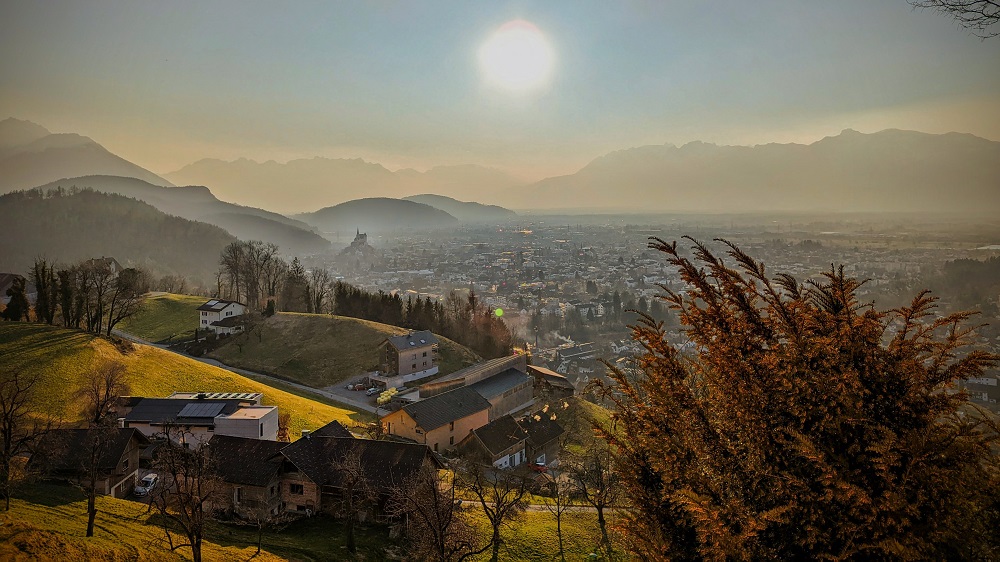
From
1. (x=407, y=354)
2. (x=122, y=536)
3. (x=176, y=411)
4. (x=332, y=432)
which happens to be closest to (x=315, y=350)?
(x=407, y=354)

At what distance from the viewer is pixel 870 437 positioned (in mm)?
5750

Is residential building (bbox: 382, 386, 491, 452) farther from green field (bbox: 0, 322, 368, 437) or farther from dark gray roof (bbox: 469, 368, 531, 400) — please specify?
green field (bbox: 0, 322, 368, 437)

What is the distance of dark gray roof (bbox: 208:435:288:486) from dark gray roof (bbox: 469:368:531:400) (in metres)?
23.9

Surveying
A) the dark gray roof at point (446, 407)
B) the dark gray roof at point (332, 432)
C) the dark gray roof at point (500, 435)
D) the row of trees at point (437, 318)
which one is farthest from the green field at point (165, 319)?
the dark gray roof at point (500, 435)

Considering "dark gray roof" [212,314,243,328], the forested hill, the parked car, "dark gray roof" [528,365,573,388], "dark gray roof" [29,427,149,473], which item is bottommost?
"dark gray roof" [528,365,573,388]

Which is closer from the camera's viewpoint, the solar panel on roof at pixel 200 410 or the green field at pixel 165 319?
the solar panel on roof at pixel 200 410

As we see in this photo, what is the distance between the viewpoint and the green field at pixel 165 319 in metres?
68.5

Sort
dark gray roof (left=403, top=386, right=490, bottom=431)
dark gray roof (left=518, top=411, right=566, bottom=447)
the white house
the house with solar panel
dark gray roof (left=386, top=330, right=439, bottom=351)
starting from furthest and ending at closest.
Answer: the white house
dark gray roof (left=386, top=330, right=439, bottom=351)
dark gray roof (left=518, top=411, right=566, bottom=447)
dark gray roof (left=403, top=386, right=490, bottom=431)
the house with solar panel

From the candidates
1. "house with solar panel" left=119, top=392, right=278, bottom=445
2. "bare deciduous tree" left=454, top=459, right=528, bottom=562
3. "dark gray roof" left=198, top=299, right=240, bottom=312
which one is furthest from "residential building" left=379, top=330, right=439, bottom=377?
"dark gray roof" left=198, top=299, right=240, bottom=312

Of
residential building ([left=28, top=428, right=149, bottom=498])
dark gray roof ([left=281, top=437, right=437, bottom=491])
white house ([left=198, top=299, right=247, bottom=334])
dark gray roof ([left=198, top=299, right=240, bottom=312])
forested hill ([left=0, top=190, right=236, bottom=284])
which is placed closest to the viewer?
residential building ([left=28, top=428, right=149, bottom=498])

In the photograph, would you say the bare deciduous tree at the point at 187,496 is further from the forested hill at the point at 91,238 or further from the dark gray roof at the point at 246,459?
the forested hill at the point at 91,238

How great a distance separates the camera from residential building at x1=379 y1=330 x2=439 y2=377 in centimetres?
5803

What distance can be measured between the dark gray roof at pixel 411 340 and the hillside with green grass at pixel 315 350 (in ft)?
13.6

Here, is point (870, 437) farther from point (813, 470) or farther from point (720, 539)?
point (720, 539)
